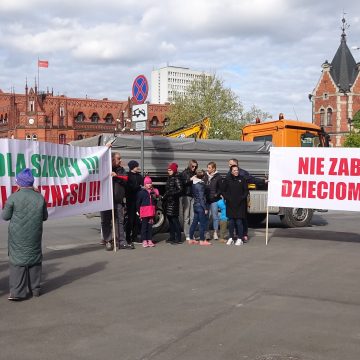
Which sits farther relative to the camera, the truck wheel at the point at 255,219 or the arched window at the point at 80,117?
the arched window at the point at 80,117

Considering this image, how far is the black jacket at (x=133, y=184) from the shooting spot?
11.1 metres

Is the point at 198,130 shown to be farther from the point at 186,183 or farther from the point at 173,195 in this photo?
the point at 173,195

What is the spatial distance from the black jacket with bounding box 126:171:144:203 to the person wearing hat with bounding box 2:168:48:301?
4.32 metres

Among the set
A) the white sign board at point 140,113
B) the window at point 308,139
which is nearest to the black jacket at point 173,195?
the white sign board at point 140,113

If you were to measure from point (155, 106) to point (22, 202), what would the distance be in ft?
330

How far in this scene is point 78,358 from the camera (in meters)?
4.68

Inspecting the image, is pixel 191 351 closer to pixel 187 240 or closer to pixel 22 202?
pixel 22 202

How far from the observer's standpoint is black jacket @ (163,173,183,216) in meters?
11.4

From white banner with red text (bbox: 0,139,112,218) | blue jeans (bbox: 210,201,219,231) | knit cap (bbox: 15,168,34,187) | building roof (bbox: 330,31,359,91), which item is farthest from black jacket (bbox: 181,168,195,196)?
building roof (bbox: 330,31,359,91)

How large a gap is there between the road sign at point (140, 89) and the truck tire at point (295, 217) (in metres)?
5.15

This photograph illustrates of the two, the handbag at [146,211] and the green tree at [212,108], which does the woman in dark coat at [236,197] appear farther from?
the green tree at [212,108]

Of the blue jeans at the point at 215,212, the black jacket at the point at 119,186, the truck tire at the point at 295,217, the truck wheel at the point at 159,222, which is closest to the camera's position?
the black jacket at the point at 119,186

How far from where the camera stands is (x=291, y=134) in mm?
16297

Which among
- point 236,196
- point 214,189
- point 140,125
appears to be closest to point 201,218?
point 214,189
